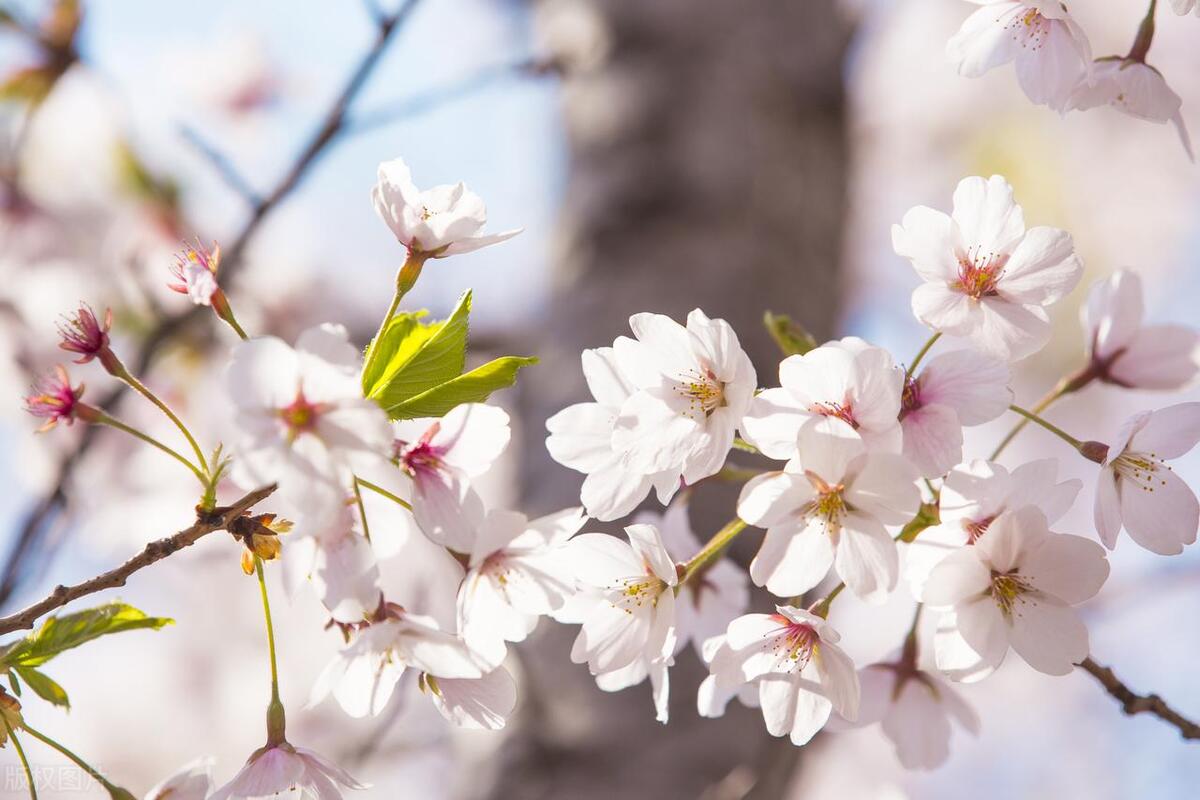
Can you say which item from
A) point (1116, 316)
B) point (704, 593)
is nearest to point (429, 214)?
point (704, 593)

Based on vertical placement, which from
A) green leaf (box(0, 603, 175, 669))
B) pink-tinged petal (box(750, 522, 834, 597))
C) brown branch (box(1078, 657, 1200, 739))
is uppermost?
green leaf (box(0, 603, 175, 669))

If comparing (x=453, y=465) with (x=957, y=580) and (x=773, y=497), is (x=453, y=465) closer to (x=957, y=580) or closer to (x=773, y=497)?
(x=773, y=497)

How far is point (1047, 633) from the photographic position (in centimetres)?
66

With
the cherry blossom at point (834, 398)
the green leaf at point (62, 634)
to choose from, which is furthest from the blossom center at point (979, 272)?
the green leaf at point (62, 634)

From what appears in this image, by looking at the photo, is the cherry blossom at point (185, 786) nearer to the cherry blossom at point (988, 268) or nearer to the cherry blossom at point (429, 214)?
the cherry blossom at point (429, 214)

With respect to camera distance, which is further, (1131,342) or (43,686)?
(1131,342)

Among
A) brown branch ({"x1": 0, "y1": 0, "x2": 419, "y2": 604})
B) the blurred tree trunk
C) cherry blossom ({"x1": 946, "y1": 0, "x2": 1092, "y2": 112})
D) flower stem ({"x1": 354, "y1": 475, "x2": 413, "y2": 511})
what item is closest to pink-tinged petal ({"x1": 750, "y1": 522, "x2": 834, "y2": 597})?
flower stem ({"x1": 354, "y1": 475, "x2": 413, "y2": 511})

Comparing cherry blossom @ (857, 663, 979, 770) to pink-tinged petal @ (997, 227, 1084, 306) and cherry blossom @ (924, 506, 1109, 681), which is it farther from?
pink-tinged petal @ (997, 227, 1084, 306)

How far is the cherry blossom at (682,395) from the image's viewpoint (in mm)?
647

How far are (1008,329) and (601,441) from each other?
0.27 meters

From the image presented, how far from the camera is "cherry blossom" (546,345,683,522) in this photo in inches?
26.9

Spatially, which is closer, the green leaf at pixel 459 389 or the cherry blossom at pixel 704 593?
the green leaf at pixel 459 389

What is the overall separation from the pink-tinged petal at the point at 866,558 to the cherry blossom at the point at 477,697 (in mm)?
241

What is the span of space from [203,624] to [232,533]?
3.72 metres
